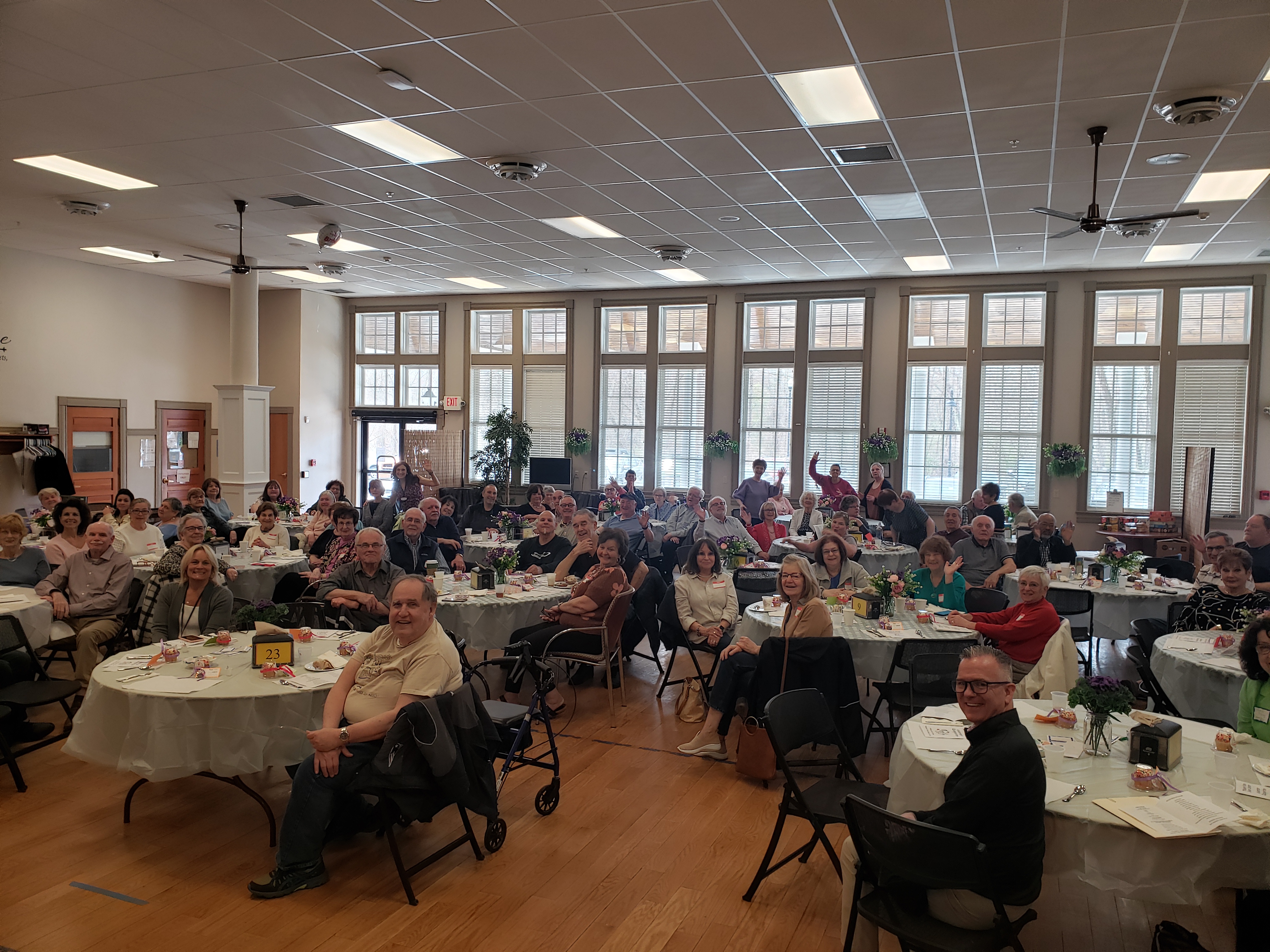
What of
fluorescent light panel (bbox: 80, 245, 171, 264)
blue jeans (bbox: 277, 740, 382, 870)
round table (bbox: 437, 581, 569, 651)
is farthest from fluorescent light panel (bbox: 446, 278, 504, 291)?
blue jeans (bbox: 277, 740, 382, 870)

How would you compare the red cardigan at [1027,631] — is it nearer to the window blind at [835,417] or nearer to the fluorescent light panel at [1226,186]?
the fluorescent light panel at [1226,186]

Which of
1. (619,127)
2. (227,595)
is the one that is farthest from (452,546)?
(619,127)

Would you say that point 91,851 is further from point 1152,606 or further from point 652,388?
point 652,388

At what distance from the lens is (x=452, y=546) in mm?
8672

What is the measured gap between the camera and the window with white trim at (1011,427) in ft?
43.1

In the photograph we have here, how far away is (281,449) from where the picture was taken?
16.3 meters

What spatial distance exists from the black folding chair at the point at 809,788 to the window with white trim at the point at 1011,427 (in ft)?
34.2

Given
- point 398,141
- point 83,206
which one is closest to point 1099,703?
point 398,141

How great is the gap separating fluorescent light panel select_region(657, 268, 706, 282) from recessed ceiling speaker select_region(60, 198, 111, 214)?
7242 millimetres

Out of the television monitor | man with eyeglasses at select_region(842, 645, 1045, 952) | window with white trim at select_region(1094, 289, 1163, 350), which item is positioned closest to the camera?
man with eyeglasses at select_region(842, 645, 1045, 952)

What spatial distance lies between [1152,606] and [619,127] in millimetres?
5869

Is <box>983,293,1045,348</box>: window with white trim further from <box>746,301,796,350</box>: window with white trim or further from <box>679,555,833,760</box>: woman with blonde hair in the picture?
→ <box>679,555,833,760</box>: woman with blonde hair

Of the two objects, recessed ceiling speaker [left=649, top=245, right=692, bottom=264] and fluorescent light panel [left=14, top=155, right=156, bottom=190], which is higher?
recessed ceiling speaker [left=649, top=245, right=692, bottom=264]

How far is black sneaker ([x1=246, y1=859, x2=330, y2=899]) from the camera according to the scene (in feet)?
12.2
